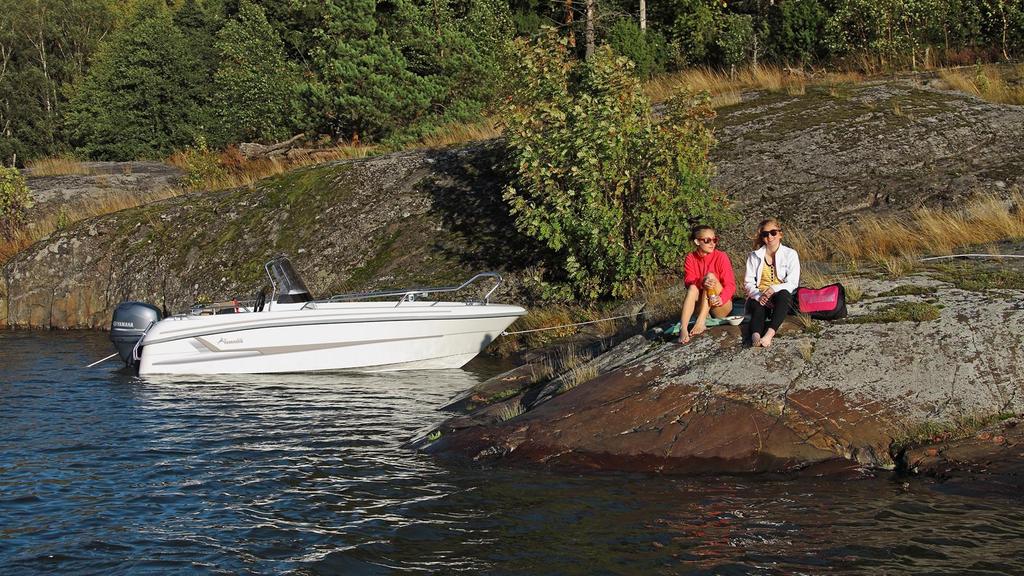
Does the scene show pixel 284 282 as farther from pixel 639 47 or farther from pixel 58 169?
pixel 639 47

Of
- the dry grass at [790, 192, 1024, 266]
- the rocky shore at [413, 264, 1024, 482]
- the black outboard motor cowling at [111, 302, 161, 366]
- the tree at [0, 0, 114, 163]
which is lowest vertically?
the rocky shore at [413, 264, 1024, 482]

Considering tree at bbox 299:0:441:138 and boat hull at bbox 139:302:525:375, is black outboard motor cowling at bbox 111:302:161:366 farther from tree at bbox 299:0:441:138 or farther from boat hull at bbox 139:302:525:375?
tree at bbox 299:0:441:138

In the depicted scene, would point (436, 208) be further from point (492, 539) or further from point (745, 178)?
point (492, 539)

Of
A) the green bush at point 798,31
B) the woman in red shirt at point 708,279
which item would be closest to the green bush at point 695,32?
the green bush at point 798,31

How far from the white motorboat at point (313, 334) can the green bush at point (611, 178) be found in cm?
172

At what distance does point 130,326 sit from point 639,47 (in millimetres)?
23403

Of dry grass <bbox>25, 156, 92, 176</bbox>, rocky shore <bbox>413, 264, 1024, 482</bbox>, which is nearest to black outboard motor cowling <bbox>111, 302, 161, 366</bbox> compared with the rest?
rocky shore <bbox>413, 264, 1024, 482</bbox>

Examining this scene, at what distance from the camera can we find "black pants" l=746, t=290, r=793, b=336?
10633 millimetres

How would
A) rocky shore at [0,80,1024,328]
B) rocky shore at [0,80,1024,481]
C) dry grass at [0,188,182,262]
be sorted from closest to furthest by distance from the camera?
rocky shore at [0,80,1024,481], rocky shore at [0,80,1024,328], dry grass at [0,188,182,262]

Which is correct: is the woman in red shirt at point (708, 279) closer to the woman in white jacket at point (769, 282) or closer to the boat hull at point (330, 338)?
the woman in white jacket at point (769, 282)

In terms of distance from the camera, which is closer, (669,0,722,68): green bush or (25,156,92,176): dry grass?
(25,156,92,176): dry grass

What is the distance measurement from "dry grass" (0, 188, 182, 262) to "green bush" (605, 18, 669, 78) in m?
16.4

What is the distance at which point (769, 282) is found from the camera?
11.1 metres

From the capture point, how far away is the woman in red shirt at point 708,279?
1135 centimetres
